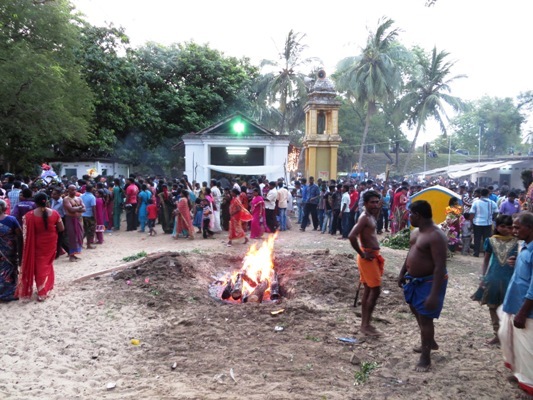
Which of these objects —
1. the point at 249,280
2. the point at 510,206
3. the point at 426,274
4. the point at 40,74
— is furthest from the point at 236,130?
the point at 426,274

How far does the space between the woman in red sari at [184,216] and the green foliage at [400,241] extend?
565 centimetres

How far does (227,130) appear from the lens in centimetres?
2014

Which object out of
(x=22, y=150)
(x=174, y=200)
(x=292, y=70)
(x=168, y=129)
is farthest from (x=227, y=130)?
(x=292, y=70)

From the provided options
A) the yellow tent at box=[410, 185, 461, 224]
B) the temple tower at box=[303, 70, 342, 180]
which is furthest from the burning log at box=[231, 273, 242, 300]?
the temple tower at box=[303, 70, 342, 180]

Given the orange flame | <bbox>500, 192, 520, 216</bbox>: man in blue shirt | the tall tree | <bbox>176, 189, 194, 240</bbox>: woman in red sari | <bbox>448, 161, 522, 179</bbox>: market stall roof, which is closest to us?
the orange flame

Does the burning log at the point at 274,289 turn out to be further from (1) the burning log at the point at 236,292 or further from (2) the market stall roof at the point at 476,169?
(2) the market stall roof at the point at 476,169

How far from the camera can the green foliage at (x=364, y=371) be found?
4.13 m

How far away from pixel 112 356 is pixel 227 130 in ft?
53.4

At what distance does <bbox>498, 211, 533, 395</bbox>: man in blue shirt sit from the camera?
3.49 metres

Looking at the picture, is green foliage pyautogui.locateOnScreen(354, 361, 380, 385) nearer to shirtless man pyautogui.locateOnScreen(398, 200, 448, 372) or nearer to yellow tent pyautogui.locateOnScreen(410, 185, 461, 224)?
shirtless man pyautogui.locateOnScreen(398, 200, 448, 372)

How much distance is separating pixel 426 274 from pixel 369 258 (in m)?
0.98

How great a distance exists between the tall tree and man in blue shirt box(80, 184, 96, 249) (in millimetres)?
7667

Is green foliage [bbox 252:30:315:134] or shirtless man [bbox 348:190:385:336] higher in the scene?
green foliage [bbox 252:30:315:134]

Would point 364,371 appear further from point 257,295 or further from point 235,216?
point 235,216
